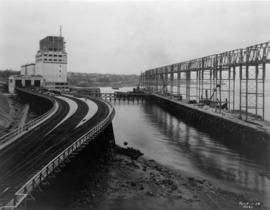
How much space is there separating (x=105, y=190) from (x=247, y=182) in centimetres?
1268

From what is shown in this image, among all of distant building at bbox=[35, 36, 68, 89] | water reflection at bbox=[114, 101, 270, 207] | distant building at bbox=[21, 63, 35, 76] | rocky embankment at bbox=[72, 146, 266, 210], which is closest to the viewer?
rocky embankment at bbox=[72, 146, 266, 210]

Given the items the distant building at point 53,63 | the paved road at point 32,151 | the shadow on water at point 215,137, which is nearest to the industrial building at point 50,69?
the distant building at point 53,63

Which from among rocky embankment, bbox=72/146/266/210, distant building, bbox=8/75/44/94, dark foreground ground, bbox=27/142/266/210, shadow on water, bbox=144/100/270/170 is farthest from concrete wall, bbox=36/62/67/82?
dark foreground ground, bbox=27/142/266/210

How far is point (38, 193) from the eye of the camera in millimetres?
16703

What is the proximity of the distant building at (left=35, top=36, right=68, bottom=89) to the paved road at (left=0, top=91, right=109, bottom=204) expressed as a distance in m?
89.6

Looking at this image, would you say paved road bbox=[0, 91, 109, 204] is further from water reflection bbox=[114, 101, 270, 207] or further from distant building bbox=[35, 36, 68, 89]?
distant building bbox=[35, 36, 68, 89]

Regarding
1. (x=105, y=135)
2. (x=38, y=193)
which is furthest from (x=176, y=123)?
(x=38, y=193)

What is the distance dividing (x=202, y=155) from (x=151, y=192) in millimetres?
14496

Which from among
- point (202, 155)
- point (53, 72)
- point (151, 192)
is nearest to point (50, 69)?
point (53, 72)

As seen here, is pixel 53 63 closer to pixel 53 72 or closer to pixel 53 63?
pixel 53 63

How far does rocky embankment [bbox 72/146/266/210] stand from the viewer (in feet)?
72.3

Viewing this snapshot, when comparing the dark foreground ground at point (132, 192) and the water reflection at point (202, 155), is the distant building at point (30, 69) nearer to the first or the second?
the water reflection at point (202, 155)

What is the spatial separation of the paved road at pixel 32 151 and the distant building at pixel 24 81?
281 ft

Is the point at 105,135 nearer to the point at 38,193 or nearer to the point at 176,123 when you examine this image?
the point at 38,193
